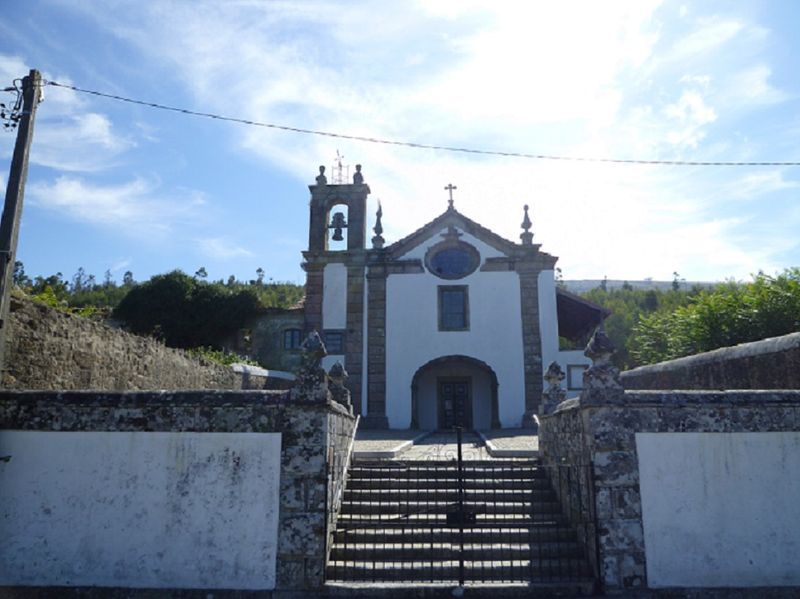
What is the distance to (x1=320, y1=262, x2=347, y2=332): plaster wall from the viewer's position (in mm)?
21359

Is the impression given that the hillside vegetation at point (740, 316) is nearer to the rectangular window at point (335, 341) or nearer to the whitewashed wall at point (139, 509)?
the rectangular window at point (335, 341)

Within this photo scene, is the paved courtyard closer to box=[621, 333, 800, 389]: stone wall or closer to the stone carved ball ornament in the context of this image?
box=[621, 333, 800, 389]: stone wall

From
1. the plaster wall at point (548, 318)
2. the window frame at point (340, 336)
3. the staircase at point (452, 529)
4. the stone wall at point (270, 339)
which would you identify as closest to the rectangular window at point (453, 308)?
the plaster wall at point (548, 318)

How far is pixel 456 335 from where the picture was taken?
68.7ft

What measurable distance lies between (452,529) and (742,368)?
16.8 feet

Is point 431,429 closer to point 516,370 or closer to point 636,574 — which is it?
point 516,370

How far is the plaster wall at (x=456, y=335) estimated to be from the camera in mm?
20469

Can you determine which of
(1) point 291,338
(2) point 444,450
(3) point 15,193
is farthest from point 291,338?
(3) point 15,193

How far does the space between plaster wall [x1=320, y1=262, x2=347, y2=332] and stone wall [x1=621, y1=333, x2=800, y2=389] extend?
11487 mm

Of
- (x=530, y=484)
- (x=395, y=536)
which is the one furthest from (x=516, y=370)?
(x=395, y=536)

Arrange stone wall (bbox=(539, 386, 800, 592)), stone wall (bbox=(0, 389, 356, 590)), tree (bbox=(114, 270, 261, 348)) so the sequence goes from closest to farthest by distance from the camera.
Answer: stone wall (bbox=(539, 386, 800, 592)), stone wall (bbox=(0, 389, 356, 590)), tree (bbox=(114, 270, 261, 348))

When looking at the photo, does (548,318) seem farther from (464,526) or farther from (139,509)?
(139,509)

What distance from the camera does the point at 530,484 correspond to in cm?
832

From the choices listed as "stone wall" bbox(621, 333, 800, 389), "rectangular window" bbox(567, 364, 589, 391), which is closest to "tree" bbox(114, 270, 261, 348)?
"rectangular window" bbox(567, 364, 589, 391)
